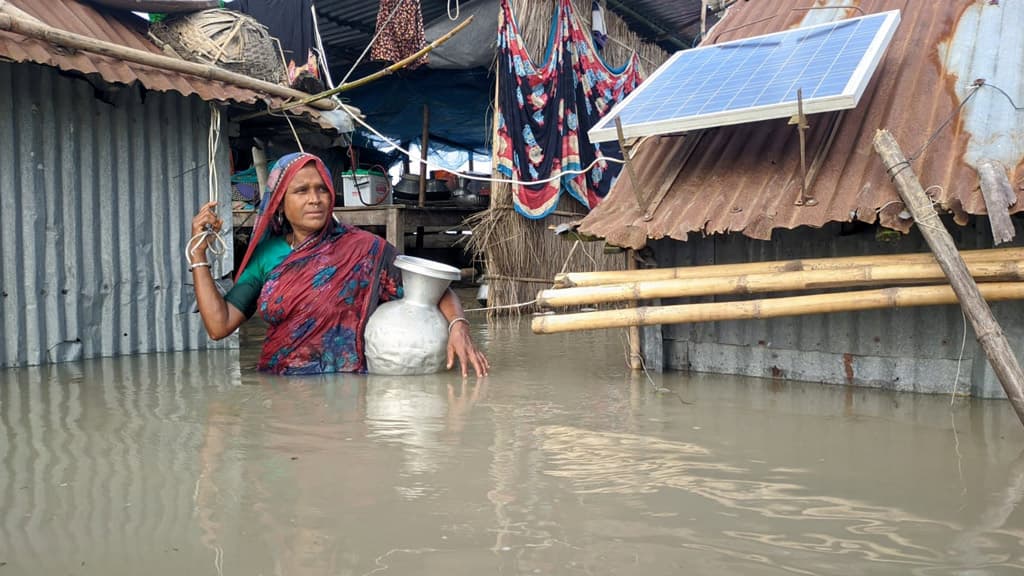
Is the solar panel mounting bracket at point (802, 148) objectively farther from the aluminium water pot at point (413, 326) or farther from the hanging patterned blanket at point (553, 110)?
the hanging patterned blanket at point (553, 110)

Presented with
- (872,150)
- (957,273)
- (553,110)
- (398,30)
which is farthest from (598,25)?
(957,273)

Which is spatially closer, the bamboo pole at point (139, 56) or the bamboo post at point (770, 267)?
the bamboo post at point (770, 267)

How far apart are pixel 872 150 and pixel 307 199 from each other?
3165mm

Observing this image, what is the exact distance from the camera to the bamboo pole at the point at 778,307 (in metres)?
3.75

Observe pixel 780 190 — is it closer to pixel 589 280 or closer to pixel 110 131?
pixel 589 280

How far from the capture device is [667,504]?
2535mm

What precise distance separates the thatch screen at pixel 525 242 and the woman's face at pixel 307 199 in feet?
11.9

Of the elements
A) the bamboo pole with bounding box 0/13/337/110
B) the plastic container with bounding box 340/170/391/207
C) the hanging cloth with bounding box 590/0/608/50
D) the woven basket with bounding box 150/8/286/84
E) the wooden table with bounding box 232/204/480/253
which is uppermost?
the hanging cloth with bounding box 590/0/608/50

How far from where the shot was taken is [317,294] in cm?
499

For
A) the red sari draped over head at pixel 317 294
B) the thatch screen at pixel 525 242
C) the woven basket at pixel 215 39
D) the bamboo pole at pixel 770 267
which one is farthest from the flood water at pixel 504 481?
the thatch screen at pixel 525 242

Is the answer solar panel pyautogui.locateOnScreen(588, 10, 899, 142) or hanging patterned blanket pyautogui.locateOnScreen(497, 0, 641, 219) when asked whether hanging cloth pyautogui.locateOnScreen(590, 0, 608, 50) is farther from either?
solar panel pyautogui.locateOnScreen(588, 10, 899, 142)

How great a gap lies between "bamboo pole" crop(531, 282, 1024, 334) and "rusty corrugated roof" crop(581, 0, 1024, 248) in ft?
1.11

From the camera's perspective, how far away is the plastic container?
962cm

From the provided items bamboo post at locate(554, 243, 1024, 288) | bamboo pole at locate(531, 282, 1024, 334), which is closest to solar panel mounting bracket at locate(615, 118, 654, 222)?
bamboo post at locate(554, 243, 1024, 288)
